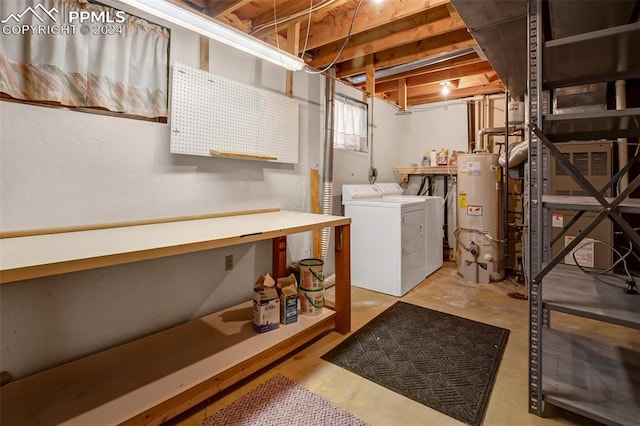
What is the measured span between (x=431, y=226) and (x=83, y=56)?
11.3 feet

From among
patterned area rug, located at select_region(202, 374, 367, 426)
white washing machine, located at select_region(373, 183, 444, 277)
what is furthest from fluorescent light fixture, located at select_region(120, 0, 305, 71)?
white washing machine, located at select_region(373, 183, 444, 277)

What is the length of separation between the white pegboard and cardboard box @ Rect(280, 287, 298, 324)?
1.07 meters

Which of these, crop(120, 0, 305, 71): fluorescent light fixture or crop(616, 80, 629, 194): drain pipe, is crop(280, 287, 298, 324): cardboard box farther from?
crop(616, 80, 629, 194): drain pipe

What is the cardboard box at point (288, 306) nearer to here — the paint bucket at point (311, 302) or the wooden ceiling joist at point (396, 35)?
the paint bucket at point (311, 302)

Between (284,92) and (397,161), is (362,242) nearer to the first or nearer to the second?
(284,92)

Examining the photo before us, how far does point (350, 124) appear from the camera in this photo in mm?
3553

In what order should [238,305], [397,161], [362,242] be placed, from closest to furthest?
[238,305], [362,242], [397,161]

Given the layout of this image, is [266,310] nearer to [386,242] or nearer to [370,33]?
[386,242]

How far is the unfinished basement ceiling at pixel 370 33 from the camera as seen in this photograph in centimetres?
252

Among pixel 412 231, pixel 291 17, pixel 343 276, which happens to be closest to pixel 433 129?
pixel 412 231

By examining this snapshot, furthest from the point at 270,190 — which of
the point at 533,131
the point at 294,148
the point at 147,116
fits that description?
the point at 533,131

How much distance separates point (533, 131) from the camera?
1310 mm

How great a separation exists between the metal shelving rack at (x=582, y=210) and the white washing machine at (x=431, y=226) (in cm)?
187

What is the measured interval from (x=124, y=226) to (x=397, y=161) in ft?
12.9
